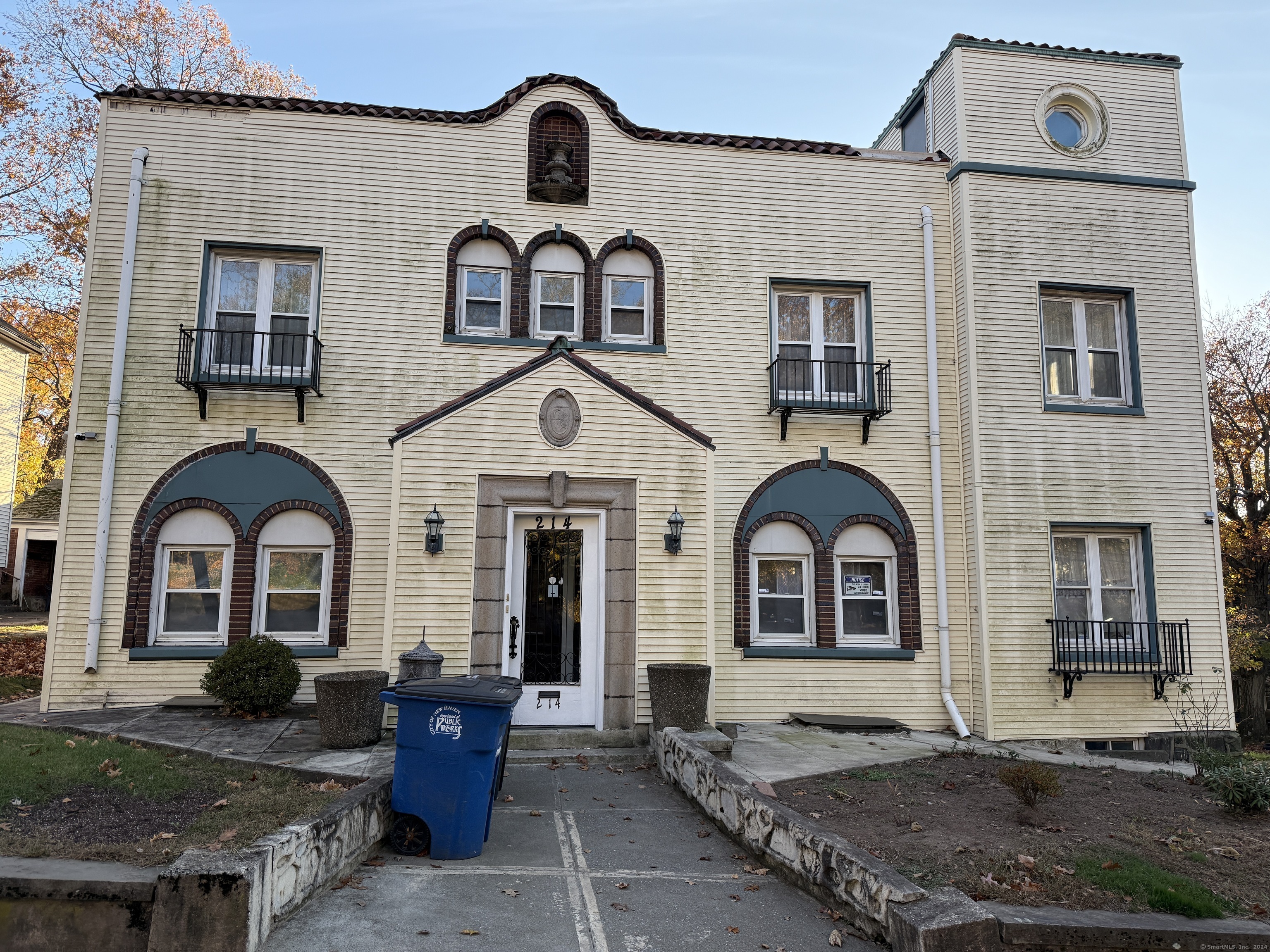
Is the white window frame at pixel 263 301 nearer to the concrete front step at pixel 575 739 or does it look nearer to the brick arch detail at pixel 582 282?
the brick arch detail at pixel 582 282

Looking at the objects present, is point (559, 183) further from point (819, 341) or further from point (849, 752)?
point (849, 752)

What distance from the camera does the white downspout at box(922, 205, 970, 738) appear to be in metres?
11.3

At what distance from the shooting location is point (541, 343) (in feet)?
37.1

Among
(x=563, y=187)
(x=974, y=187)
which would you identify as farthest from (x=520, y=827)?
(x=974, y=187)

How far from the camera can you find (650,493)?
9.97 m

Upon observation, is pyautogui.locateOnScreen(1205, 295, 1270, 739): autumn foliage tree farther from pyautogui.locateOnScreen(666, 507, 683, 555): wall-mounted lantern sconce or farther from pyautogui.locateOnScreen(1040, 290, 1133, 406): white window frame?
pyautogui.locateOnScreen(666, 507, 683, 555): wall-mounted lantern sconce

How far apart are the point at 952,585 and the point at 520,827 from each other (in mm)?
7253

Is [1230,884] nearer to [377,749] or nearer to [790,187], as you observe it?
[377,749]

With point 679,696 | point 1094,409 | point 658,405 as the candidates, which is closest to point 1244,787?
point 679,696

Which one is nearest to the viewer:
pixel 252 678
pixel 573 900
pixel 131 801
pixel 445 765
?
pixel 573 900

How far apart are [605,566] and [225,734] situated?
4.26m

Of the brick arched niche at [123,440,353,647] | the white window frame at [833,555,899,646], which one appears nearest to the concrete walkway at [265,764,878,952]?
the brick arched niche at [123,440,353,647]

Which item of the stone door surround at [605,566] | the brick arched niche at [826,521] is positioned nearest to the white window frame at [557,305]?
the stone door surround at [605,566]

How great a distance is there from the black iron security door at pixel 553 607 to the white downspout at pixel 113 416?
5068 millimetres
